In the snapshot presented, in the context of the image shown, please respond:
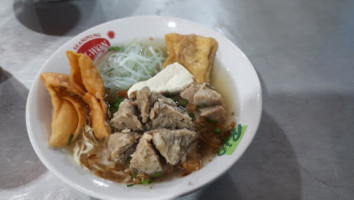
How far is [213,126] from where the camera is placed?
1.72 meters

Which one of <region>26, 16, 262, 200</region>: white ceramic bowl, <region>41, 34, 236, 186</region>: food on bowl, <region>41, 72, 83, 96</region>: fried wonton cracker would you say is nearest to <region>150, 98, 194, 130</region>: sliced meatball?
<region>41, 34, 236, 186</region>: food on bowl

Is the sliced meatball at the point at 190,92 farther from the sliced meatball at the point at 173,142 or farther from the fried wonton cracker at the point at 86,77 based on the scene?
the fried wonton cracker at the point at 86,77

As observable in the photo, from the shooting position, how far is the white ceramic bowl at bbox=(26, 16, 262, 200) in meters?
1.34

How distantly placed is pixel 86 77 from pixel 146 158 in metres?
0.69

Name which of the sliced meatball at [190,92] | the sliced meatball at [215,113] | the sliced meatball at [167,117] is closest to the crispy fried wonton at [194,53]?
the sliced meatball at [190,92]

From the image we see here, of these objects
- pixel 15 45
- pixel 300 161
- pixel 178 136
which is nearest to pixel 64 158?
pixel 178 136

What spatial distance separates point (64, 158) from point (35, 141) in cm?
18

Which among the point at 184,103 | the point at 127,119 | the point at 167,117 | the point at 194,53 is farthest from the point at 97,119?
the point at 194,53

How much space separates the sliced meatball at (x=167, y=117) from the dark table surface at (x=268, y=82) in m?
0.48

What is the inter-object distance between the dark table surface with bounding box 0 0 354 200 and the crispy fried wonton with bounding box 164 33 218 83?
67 cm

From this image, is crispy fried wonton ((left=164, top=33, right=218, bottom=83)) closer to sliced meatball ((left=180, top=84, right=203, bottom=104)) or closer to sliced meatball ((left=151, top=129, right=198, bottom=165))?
sliced meatball ((left=180, top=84, right=203, bottom=104))

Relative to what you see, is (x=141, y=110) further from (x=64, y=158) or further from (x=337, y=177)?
(x=337, y=177)

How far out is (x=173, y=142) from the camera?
1481 mm

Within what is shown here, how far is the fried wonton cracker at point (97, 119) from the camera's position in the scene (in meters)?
1.68
